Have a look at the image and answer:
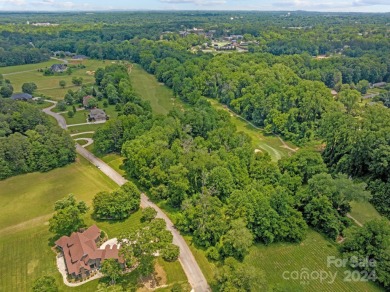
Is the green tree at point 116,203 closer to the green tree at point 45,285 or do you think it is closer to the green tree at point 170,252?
the green tree at point 170,252

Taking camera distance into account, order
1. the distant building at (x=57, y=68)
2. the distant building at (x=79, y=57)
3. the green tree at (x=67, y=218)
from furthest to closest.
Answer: the distant building at (x=79, y=57) → the distant building at (x=57, y=68) → the green tree at (x=67, y=218)

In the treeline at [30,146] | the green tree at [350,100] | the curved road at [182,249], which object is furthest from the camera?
the green tree at [350,100]

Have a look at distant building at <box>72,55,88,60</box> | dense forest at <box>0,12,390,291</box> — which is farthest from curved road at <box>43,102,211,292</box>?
distant building at <box>72,55,88,60</box>

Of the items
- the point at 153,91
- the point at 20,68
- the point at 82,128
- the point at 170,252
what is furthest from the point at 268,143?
the point at 20,68

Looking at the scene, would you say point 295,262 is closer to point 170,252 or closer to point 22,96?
point 170,252

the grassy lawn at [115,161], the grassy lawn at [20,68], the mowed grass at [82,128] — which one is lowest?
the grassy lawn at [115,161]

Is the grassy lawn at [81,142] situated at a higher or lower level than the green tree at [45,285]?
lower

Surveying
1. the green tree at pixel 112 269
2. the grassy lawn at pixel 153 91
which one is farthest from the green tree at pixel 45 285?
the grassy lawn at pixel 153 91
